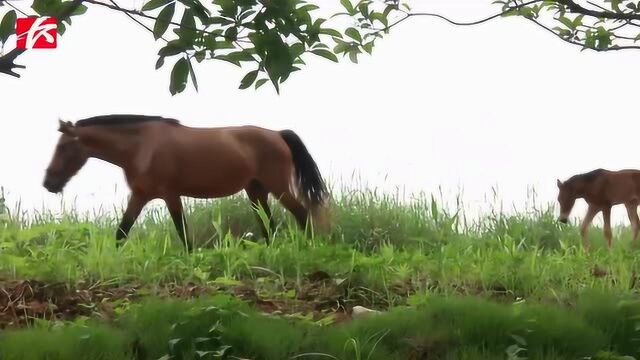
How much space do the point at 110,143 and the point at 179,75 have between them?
1.31 metres

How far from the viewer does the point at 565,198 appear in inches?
117

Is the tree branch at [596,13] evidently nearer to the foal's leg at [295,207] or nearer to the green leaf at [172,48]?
the green leaf at [172,48]

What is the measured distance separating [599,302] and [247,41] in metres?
0.90

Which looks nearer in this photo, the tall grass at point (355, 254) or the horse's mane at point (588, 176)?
the tall grass at point (355, 254)

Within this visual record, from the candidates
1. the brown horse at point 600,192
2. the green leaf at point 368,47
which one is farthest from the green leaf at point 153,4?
the brown horse at point 600,192

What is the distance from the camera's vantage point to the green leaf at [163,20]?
1347 millimetres

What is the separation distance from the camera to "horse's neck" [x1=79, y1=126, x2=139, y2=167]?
2.60 meters

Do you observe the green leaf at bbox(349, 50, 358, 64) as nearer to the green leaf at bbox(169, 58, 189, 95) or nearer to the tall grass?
the tall grass

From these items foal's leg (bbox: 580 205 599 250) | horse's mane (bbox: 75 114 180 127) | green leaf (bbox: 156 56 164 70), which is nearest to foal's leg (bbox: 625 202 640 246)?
foal's leg (bbox: 580 205 599 250)

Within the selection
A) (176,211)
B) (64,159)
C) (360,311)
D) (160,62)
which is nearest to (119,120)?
(64,159)

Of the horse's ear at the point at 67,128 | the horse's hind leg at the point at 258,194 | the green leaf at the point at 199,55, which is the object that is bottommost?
the horse's hind leg at the point at 258,194

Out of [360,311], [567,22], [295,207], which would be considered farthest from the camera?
[295,207]

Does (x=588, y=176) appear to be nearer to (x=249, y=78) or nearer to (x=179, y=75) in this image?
(x=249, y=78)

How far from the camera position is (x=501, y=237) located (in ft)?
9.44
